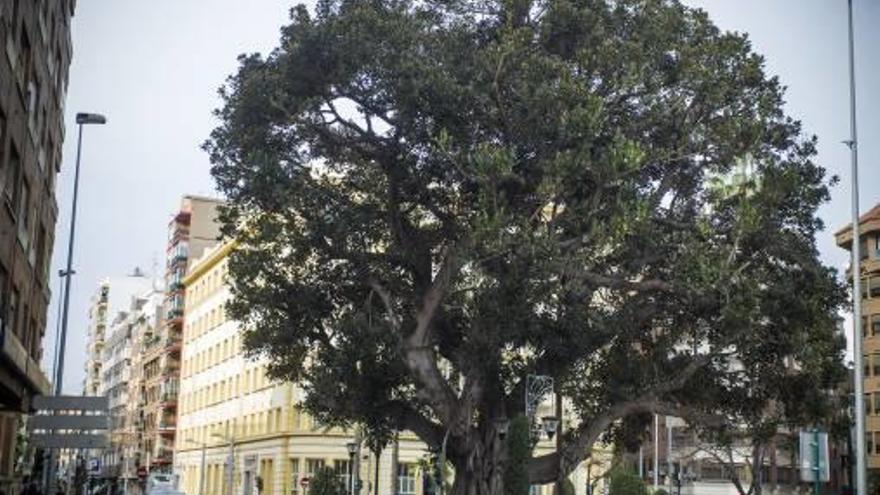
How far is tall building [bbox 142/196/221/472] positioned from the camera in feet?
327

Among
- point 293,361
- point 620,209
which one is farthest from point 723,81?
point 293,361

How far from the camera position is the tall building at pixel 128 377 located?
116750 millimetres

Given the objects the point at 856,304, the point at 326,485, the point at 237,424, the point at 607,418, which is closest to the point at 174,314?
the point at 237,424

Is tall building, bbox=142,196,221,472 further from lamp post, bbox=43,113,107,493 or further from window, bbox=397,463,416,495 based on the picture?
lamp post, bbox=43,113,107,493

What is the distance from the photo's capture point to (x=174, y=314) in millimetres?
99188

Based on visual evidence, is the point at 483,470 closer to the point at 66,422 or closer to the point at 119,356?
the point at 66,422

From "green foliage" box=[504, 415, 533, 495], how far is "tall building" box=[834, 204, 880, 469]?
2035 inches

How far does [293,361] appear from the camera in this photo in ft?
94.8

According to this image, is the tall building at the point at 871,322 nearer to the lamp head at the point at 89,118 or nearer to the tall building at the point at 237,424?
the tall building at the point at 237,424

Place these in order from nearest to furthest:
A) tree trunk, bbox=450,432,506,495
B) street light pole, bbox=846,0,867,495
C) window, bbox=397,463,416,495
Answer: street light pole, bbox=846,0,867,495 → tree trunk, bbox=450,432,506,495 → window, bbox=397,463,416,495

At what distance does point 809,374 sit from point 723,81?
24.3 feet

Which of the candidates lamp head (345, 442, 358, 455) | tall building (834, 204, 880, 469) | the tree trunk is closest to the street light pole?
the tree trunk

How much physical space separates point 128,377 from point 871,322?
88567 millimetres

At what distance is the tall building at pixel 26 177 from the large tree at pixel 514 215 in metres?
4.91
